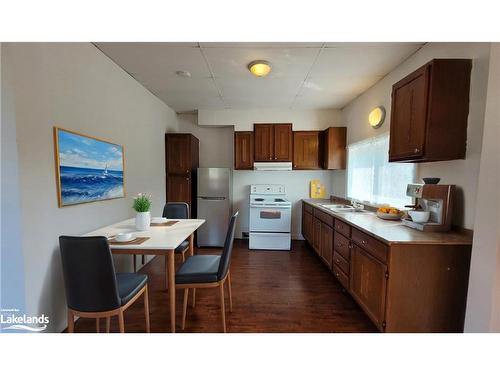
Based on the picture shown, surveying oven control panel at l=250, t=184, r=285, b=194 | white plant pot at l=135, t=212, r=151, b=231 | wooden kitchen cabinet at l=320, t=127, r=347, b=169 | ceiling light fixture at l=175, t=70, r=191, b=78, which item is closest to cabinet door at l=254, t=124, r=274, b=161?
oven control panel at l=250, t=184, r=285, b=194

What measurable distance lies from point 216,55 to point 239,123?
5.72ft

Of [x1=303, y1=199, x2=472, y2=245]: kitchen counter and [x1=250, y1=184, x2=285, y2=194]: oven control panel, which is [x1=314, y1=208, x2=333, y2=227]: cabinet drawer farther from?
[x1=250, y1=184, x2=285, y2=194]: oven control panel

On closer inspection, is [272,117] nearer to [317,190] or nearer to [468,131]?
[317,190]

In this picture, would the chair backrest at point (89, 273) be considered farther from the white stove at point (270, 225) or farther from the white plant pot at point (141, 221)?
the white stove at point (270, 225)

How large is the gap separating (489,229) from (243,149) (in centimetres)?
317

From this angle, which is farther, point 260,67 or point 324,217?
point 324,217

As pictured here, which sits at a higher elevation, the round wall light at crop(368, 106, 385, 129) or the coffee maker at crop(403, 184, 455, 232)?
the round wall light at crop(368, 106, 385, 129)

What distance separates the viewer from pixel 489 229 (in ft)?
3.75

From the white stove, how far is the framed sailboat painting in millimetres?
2111

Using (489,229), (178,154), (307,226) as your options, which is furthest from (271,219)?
(489,229)

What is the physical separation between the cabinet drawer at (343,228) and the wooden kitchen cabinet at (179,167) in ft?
8.01

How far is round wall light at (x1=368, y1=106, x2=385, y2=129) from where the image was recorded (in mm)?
2523

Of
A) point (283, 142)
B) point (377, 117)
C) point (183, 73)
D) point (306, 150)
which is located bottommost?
point (306, 150)

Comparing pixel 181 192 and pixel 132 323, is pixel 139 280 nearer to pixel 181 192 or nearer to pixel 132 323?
pixel 132 323
